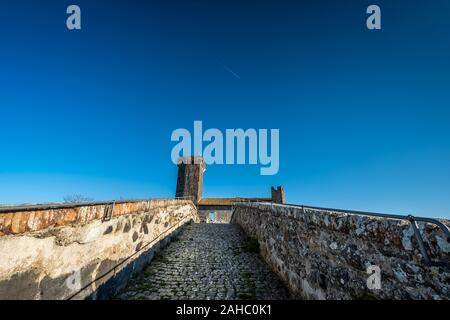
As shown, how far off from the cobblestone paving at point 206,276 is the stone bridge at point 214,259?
0.02m

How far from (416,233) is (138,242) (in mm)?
5110

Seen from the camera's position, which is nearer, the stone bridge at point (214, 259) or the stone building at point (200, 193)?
the stone bridge at point (214, 259)

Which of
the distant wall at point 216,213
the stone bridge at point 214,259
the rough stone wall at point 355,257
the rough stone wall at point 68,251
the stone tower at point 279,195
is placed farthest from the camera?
the stone tower at point 279,195

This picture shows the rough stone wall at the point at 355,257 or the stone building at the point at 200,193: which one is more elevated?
the stone building at the point at 200,193

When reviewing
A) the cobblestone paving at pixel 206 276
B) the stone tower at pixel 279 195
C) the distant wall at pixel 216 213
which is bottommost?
the cobblestone paving at pixel 206 276

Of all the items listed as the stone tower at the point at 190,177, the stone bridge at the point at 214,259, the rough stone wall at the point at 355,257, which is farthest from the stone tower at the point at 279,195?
the rough stone wall at the point at 355,257

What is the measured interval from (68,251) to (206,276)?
3.10 metres

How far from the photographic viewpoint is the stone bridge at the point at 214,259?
171 centimetres

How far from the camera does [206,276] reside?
15.8 ft

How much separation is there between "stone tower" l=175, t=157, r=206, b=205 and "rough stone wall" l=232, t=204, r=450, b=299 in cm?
3328

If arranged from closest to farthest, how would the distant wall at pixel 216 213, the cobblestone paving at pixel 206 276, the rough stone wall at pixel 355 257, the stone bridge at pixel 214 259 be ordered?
the rough stone wall at pixel 355 257
the stone bridge at pixel 214 259
the cobblestone paving at pixel 206 276
the distant wall at pixel 216 213

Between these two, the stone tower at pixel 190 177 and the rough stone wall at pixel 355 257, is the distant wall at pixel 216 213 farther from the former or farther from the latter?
the rough stone wall at pixel 355 257

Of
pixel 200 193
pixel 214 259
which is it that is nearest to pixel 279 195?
pixel 200 193
